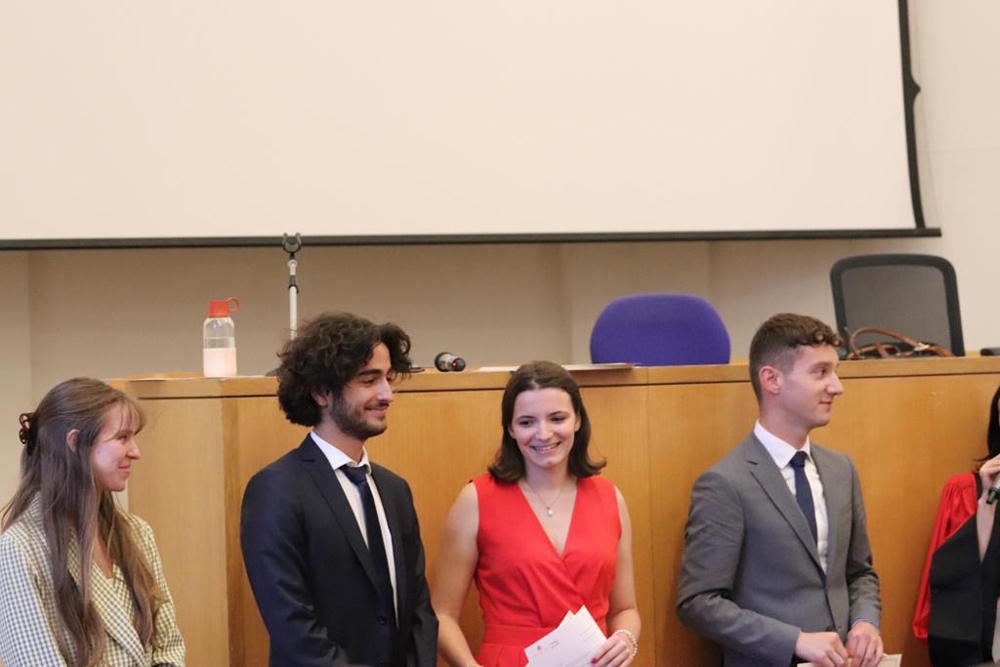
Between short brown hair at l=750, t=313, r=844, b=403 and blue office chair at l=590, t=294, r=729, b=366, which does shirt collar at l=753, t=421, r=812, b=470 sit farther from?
blue office chair at l=590, t=294, r=729, b=366

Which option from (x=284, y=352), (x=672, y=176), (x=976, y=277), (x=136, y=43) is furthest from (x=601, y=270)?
(x=284, y=352)

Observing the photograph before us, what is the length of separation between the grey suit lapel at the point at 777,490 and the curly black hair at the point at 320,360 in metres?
1.11

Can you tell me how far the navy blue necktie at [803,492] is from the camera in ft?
10.8

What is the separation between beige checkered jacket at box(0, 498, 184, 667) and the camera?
246cm

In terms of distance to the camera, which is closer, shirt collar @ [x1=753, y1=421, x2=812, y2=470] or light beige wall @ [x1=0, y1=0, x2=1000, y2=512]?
shirt collar @ [x1=753, y1=421, x2=812, y2=470]

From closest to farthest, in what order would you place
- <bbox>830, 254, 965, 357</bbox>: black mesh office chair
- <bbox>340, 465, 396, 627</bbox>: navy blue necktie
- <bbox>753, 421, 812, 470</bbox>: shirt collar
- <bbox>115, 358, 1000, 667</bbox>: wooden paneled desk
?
<bbox>340, 465, 396, 627</bbox>: navy blue necktie
<bbox>115, 358, 1000, 667</bbox>: wooden paneled desk
<bbox>753, 421, 812, 470</bbox>: shirt collar
<bbox>830, 254, 965, 357</bbox>: black mesh office chair

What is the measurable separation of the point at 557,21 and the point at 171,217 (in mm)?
1972

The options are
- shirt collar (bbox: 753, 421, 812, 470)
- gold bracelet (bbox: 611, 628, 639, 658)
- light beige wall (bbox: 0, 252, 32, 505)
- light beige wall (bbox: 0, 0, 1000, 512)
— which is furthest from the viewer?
light beige wall (bbox: 0, 0, 1000, 512)

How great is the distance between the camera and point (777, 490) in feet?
10.7

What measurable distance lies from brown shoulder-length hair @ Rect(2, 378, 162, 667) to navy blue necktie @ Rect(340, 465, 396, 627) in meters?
0.50

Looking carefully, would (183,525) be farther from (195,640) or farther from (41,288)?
(41,288)

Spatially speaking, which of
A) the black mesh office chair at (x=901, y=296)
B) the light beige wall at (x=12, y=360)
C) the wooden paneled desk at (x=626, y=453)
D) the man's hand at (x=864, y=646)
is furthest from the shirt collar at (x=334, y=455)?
the light beige wall at (x=12, y=360)

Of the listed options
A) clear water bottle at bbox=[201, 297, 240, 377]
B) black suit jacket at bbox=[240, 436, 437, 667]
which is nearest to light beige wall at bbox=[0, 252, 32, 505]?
clear water bottle at bbox=[201, 297, 240, 377]

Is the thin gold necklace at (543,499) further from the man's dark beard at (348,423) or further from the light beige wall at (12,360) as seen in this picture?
the light beige wall at (12,360)
